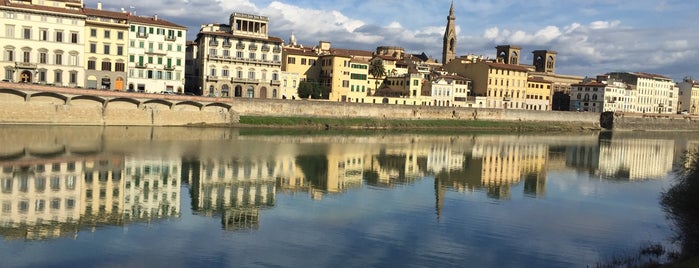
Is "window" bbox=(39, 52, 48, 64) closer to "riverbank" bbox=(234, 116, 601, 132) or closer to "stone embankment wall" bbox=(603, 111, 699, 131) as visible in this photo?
"riverbank" bbox=(234, 116, 601, 132)

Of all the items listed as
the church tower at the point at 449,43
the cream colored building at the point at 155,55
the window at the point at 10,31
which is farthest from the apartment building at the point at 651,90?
the window at the point at 10,31

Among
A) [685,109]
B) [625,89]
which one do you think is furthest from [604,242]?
[685,109]

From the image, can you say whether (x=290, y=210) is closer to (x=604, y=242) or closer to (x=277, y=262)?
(x=277, y=262)

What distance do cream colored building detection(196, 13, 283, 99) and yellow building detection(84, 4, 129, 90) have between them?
8.82 m

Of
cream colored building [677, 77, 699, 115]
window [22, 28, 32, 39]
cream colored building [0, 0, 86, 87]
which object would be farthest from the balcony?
cream colored building [677, 77, 699, 115]

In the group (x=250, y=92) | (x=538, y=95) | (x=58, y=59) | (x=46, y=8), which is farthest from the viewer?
(x=538, y=95)

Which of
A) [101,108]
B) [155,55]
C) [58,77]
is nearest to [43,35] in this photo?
[58,77]

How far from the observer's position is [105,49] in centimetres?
5709

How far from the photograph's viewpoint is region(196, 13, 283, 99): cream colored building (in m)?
64.1

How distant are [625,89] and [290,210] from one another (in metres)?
106

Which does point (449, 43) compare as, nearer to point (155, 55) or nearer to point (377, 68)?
point (377, 68)

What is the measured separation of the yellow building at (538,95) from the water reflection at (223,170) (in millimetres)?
44775

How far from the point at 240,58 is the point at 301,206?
152 feet

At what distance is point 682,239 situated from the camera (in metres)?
18.1
